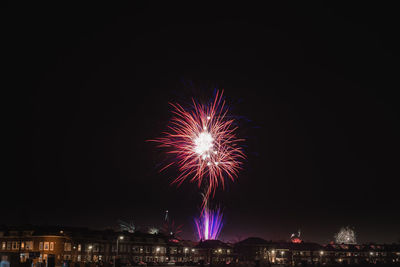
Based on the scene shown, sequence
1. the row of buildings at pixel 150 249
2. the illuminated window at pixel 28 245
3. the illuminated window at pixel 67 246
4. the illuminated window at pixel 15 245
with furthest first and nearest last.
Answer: the illuminated window at pixel 15 245 < the illuminated window at pixel 28 245 < the illuminated window at pixel 67 246 < the row of buildings at pixel 150 249

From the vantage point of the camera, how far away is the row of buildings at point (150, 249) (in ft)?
263

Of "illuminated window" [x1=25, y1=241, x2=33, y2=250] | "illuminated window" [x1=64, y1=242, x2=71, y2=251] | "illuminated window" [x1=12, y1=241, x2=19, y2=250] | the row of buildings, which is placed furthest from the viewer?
"illuminated window" [x1=12, y1=241, x2=19, y2=250]

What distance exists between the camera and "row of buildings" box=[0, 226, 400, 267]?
263ft

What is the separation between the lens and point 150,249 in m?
102

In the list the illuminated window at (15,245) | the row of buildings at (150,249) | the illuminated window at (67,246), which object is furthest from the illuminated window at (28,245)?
the illuminated window at (67,246)

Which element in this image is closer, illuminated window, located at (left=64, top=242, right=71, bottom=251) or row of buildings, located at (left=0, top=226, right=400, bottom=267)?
row of buildings, located at (left=0, top=226, right=400, bottom=267)

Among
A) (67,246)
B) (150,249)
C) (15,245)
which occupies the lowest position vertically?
(150,249)

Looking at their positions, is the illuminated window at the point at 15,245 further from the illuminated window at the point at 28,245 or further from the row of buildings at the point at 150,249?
the illuminated window at the point at 28,245

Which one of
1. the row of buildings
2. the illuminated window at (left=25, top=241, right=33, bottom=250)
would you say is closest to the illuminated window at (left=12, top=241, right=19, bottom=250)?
the row of buildings

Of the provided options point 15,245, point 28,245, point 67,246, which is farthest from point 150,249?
point 15,245

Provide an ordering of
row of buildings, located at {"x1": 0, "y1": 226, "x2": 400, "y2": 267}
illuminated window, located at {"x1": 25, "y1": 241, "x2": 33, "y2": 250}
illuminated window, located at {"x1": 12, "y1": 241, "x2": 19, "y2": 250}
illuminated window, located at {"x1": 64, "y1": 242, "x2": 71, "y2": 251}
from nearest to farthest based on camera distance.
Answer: row of buildings, located at {"x1": 0, "y1": 226, "x2": 400, "y2": 267}, illuminated window, located at {"x1": 64, "y1": 242, "x2": 71, "y2": 251}, illuminated window, located at {"x1": 25, "y1": 241, "x2": 33, "y2": 250}, illuminated window, located at {"x1": 12, "y1": 241, "x2": 19, "y2": 250}

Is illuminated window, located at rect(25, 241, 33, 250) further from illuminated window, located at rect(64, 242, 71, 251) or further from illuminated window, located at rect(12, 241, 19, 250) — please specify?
illuminated window, located at rect(64, 242, 71, 251)

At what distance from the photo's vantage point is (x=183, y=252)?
10962 centimetres

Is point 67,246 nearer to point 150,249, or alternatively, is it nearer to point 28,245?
point 28,245
